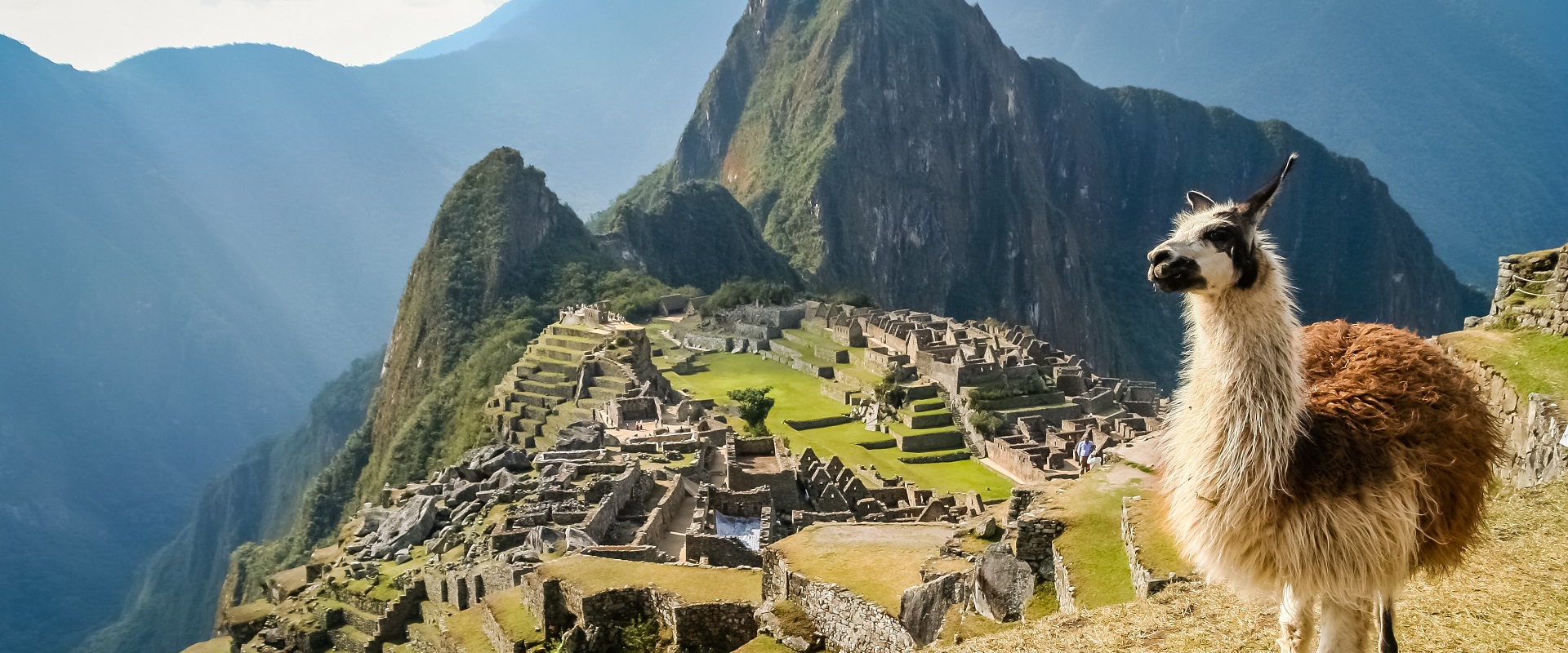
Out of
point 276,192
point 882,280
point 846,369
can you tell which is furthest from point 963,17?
point 846,369

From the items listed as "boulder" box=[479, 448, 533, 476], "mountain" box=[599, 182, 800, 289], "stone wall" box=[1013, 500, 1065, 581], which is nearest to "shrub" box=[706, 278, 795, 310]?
"mountain" box=[599, 182, 800, 289]

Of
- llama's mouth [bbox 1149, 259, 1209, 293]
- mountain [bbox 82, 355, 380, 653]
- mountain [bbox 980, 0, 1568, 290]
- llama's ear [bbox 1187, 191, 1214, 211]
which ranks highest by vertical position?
mountain [bbox 980, 0, 1568, 290]

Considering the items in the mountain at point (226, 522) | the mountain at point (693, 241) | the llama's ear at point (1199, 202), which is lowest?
the mountain at point (226, 522)

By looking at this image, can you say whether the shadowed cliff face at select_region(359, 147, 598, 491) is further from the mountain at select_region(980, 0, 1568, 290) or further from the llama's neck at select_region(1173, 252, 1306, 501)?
the mountain at select_region(980, 0, 1568, 290)

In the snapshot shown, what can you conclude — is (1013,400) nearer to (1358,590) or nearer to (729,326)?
(729,326)

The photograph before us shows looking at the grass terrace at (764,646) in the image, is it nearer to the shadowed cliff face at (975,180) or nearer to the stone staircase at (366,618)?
the stone staircase at (366,618)

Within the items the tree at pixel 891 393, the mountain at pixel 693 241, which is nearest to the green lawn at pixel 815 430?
the tree at pixel 891 393

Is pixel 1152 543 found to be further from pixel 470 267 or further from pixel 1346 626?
pixel 470 267
